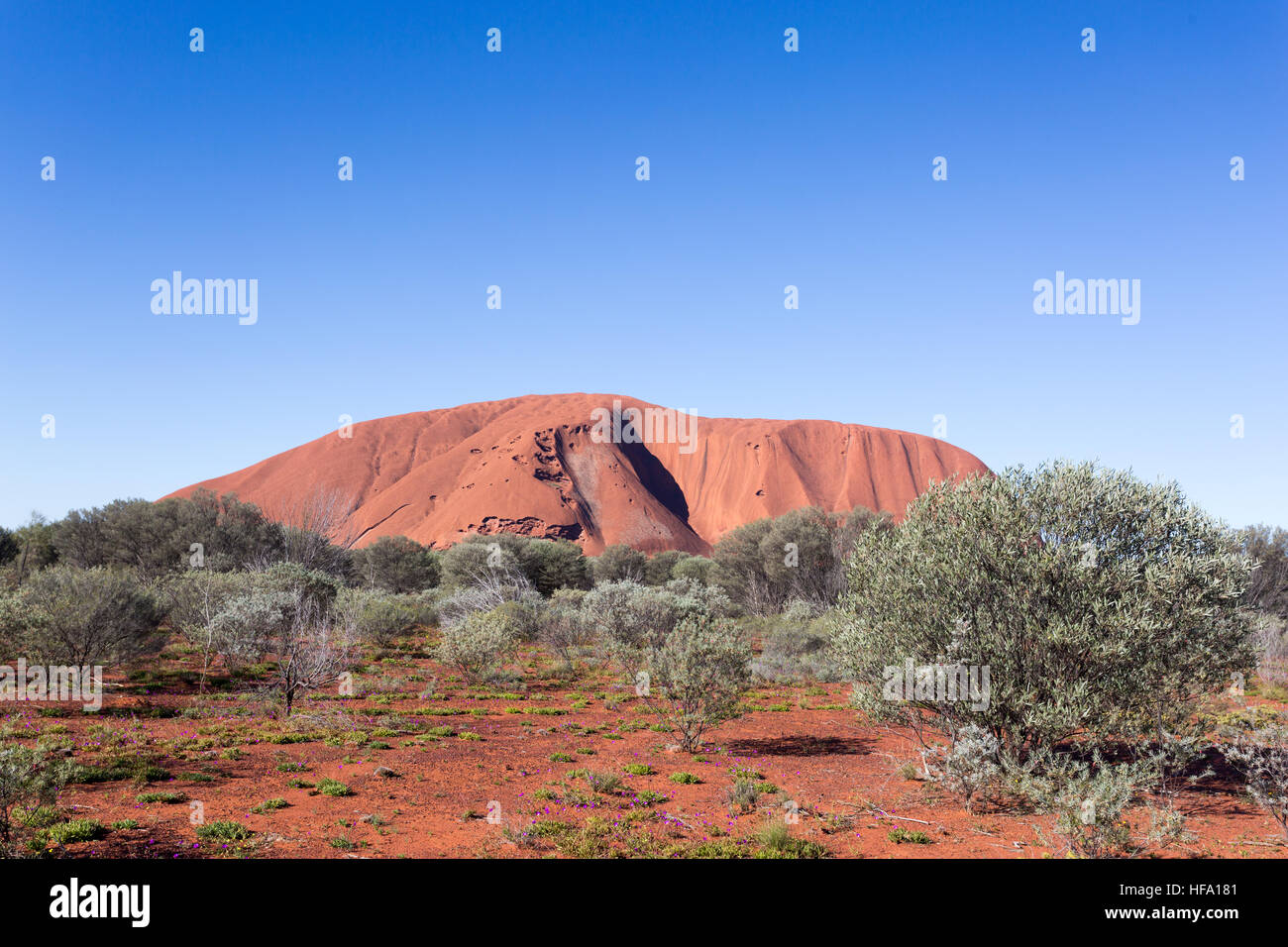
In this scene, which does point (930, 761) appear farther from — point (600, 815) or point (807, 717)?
point (807, 717)

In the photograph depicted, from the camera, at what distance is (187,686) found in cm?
1900

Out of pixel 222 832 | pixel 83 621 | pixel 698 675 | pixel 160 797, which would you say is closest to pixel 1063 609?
pixel 698 675

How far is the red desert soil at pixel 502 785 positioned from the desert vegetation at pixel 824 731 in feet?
0.24

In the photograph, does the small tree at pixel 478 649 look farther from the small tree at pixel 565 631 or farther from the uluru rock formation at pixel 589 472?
the uluru rock formation at pixel 589 472

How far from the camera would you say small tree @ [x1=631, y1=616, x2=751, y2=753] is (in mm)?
14117

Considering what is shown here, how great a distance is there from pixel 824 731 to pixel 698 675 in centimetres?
433

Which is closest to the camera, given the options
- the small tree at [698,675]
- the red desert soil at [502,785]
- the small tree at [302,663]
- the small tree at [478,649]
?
the red desert soil at [502,785]

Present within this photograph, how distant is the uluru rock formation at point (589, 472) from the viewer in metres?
94.9

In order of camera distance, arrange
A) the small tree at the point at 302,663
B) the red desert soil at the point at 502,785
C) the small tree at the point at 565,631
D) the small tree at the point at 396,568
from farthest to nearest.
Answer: the small tree at the point at 396,568 → the small tree at the point at 565,631 → the small tree at the point at 302,663 → the red desert soil at the point at 502,785

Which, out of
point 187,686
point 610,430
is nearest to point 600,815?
point 187,686

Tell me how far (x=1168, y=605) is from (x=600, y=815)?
818cm

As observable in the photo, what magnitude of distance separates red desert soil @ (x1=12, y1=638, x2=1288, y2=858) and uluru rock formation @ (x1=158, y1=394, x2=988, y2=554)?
71.9m

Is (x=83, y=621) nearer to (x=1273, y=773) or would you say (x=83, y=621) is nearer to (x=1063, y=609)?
(x=1063, y=609)

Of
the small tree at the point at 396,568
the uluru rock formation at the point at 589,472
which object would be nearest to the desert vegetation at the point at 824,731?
the small tree at the point at 396,568
